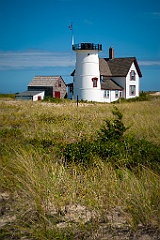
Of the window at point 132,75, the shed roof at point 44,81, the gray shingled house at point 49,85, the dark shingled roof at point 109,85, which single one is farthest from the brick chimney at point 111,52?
the shed roof at point 44,81

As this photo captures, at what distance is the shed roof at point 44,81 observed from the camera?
41.0m

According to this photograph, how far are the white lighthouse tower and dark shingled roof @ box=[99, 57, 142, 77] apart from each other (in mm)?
4159

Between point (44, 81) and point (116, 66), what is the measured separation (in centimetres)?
996

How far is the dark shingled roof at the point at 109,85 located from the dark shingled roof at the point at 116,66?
799 millimetres

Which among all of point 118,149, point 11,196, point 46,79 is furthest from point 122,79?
point 11,196

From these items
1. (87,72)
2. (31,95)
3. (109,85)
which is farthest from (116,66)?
(31,95)

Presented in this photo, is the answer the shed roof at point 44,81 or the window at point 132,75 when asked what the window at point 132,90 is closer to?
the window at point 132,75

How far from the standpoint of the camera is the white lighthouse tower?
121 ft

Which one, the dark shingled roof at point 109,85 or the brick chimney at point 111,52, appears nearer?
the dark shingled roof at point 109,85

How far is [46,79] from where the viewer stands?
137 feet

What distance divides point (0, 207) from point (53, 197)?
0.87m

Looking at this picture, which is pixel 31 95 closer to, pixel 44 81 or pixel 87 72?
pixel 44 81

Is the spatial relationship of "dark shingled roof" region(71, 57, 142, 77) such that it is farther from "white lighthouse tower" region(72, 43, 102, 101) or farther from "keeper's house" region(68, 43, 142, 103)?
"white lighthouse tower" region(72, 43, 102, 101)

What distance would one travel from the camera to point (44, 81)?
41.6 m
